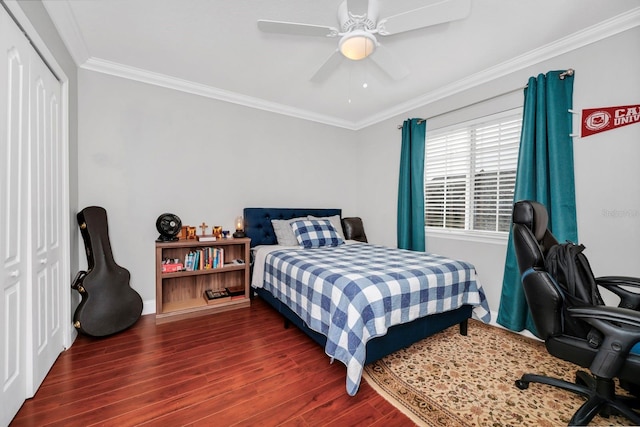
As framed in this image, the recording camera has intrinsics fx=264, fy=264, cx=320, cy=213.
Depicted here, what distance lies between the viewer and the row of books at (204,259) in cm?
287

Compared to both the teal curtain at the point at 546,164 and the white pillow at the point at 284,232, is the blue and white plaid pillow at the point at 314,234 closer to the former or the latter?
the white pillow at the point at 284,232

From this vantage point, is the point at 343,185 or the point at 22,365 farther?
the point at 343,185

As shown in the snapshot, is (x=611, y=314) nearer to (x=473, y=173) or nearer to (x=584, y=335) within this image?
(x=584, y=335)

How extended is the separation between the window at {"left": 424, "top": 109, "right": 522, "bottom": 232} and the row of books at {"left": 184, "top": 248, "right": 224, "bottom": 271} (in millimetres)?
2599

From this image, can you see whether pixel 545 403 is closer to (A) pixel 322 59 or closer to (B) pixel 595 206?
(B) pixel 595 206

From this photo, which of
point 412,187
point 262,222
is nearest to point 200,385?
point 262,222

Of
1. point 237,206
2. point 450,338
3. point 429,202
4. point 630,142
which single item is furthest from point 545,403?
point 237,206

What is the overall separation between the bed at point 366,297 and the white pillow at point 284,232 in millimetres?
428

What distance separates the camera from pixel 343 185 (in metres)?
4.38

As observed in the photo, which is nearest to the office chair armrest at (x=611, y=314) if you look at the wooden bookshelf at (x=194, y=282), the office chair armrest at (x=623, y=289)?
the office chair armrest at (x=623, y=289)

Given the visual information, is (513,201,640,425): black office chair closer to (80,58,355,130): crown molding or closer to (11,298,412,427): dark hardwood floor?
(11,298,412,427): dark hardwood floor

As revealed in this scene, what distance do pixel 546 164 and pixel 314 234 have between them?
7.65 feet

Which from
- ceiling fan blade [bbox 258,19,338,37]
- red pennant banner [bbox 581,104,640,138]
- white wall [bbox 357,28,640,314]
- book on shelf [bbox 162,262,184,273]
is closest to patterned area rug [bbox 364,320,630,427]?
white wall [bbox 357,28,640,314]

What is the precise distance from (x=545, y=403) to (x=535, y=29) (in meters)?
2.68
